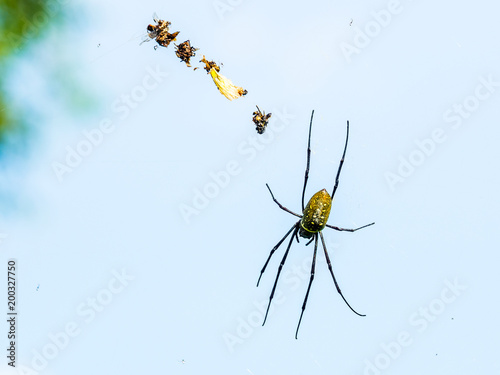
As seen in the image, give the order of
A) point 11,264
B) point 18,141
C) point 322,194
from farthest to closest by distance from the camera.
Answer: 1. point 18,141
2. point 11,264
3. point 322,194

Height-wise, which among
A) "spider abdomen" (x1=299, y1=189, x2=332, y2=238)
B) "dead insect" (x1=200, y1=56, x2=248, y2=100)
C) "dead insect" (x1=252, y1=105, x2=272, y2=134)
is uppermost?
"dead insect" (x1=200, y1=56, x2=248, y2=100)

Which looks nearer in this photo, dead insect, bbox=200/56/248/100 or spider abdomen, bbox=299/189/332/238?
spider abdomen, bbox=299/189/332/238

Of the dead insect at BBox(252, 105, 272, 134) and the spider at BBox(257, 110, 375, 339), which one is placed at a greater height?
the dead insect at BBox(252, 105, 272, 134)

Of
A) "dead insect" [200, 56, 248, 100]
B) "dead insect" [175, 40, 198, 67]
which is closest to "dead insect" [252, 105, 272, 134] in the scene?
"dead insect" [200, 56, 248, 100]

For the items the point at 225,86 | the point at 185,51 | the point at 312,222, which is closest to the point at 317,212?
the point at 312,222

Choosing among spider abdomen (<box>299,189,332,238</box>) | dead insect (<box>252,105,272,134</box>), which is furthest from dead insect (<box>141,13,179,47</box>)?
spider abdomen (<box>299,189,332,238</box>)

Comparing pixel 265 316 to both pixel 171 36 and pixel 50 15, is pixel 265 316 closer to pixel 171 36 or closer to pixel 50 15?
pixel 171 36

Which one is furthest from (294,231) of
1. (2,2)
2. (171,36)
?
(2,2)

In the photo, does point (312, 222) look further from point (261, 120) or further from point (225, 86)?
point (225, 86)

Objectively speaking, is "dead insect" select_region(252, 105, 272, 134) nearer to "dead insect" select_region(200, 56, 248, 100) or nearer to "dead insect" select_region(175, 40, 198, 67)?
"dead insect" select_region(200, 56, 248, 100)
